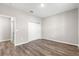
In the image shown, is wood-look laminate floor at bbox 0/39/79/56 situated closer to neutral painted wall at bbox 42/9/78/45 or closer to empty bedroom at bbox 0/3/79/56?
empty bedroom at bbox 0/3/79/56

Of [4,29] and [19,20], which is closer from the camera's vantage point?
[19,20]

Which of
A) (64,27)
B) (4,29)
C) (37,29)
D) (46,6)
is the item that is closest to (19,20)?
(46,6)

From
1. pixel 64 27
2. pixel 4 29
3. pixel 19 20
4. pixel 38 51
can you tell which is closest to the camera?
pixel 38 51

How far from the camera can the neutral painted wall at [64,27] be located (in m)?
3.89

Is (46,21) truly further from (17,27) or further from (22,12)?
(17,27)

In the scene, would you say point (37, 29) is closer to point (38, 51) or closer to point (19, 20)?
point (19, 20)

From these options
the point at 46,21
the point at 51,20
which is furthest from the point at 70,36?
the point at 46,21

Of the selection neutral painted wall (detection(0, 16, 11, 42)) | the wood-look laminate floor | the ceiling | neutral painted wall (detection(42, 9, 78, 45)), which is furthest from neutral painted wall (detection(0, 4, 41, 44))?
neutral painted wall (detection(42, 9, 78, 45))

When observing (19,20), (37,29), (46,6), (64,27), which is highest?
(46,6)

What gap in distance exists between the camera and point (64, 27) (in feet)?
14.6

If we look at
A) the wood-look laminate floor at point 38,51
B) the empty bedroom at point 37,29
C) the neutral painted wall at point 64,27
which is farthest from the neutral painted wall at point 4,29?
the neutral painted wall at point 64,27

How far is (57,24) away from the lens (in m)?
5.00

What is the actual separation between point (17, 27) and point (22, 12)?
1131 millimetres

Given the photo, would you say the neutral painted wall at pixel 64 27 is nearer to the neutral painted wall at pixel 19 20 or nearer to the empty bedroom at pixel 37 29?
the empty bedroom at pixel 37 29
